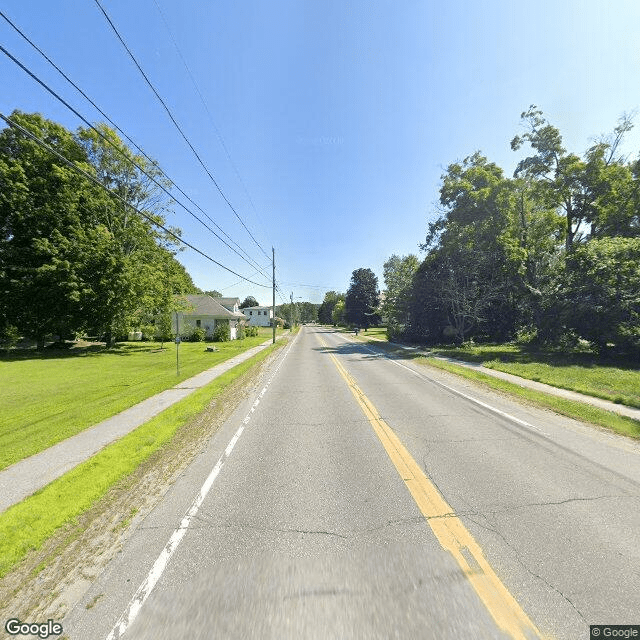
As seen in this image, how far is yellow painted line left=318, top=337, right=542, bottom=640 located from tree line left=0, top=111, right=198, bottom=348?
77.4 ft

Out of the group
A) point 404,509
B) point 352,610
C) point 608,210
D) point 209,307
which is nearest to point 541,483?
point 404,509

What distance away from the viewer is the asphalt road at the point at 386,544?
96.3 inches

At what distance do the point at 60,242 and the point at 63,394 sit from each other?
17.4 metres

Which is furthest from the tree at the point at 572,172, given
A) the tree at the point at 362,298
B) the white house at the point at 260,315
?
the white house at the point at 260,315

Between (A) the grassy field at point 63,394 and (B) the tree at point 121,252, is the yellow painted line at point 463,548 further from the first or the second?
(B) the tree at point 121,252

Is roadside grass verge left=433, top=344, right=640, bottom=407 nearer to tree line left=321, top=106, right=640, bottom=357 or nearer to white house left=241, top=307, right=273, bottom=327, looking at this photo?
tree line left=321, top=106, right=640, bottom=357

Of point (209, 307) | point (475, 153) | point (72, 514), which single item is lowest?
point (72, 514)

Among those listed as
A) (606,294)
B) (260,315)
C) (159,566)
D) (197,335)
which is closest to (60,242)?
(197,335)

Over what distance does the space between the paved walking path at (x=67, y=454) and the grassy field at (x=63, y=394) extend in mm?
293

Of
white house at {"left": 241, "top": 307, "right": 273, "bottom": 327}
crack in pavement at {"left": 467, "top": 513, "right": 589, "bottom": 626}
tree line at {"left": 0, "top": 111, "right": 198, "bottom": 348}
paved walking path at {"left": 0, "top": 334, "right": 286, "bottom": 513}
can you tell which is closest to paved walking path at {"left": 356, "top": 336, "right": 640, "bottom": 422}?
crack in pavement at {"left": 467, "top": 513, "right": 589, "bottom": 626}

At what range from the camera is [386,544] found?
3283 millimetres

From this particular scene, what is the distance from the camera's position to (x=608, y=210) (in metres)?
24.5

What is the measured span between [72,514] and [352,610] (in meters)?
3.69

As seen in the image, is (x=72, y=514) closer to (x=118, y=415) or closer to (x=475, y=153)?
(x=118, y=415)
